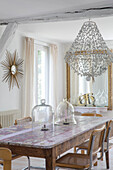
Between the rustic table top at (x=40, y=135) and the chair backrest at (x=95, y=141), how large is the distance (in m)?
0.18

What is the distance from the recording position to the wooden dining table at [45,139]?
274 centimetres

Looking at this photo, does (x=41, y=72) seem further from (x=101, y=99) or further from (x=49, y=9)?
(x=49, y=9)

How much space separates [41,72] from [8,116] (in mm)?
1914

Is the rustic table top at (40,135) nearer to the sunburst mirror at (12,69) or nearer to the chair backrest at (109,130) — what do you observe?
the chair backrest at (109,130)

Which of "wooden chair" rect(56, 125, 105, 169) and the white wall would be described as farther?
the white wall

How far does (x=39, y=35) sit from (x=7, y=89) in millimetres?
1694

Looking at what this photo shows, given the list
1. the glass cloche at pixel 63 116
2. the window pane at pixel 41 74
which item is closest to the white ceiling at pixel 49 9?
the glass cloche at pixel 63 116

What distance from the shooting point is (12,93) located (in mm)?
6242

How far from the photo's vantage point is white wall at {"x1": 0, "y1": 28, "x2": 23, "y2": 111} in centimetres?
594

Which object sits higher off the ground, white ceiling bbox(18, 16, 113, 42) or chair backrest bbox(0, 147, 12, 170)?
white ceiling bbox(18, 16, 113, 42)

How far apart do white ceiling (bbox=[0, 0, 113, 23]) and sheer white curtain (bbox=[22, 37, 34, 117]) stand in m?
1.73

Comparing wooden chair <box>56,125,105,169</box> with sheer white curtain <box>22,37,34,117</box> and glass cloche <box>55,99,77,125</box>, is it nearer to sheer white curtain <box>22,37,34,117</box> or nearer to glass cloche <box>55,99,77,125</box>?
glass cloche <box>55,99,77,125</box>

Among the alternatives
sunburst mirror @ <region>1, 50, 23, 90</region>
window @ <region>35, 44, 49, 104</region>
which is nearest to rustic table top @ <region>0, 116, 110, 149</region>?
sunburst mirror @ <region>1, 50, 23, 90</region>

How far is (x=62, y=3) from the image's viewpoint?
4.08 meters
